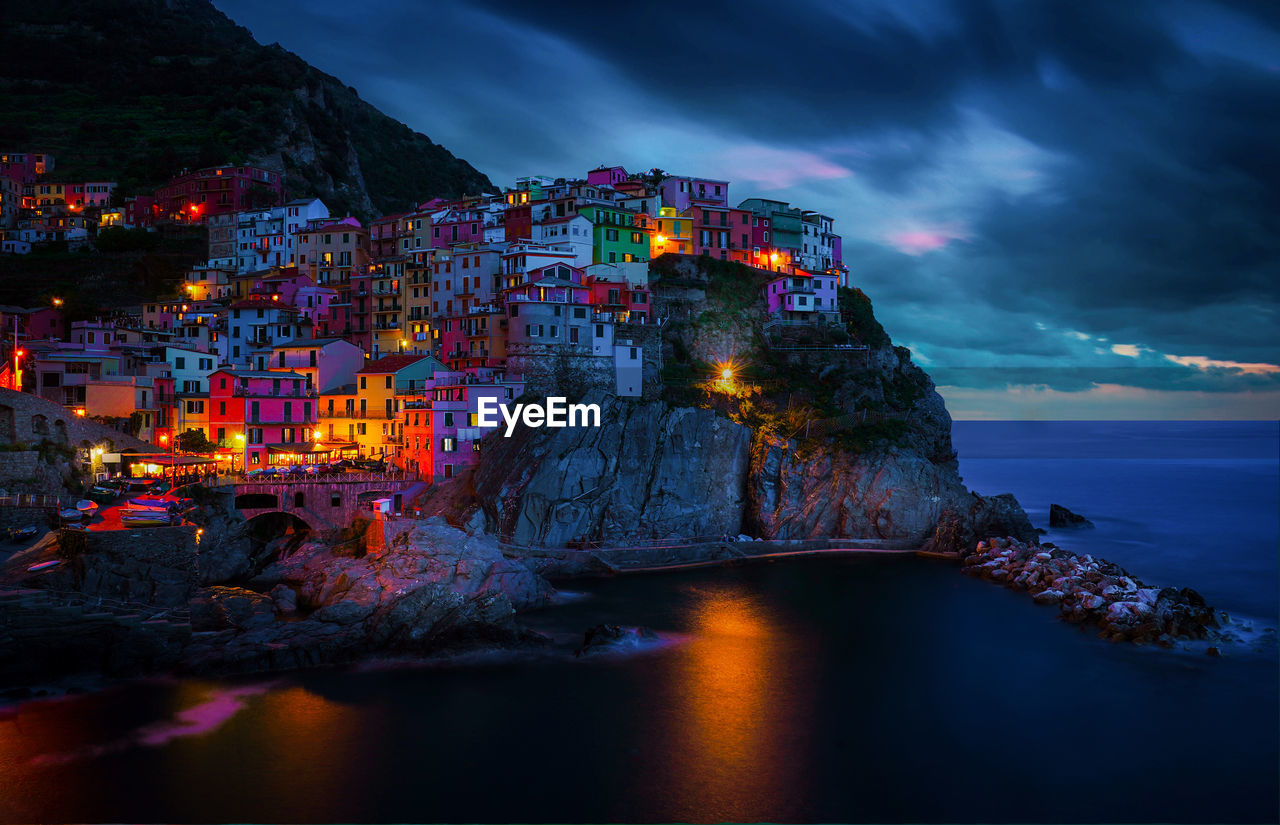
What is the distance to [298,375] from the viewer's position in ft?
A: 176

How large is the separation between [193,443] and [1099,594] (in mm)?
45420

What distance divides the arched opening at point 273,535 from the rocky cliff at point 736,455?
884cm

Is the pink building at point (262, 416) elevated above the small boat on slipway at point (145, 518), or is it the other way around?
the pink building at point (262, 416)

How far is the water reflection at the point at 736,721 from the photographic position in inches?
936

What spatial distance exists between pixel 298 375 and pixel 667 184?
32.8m

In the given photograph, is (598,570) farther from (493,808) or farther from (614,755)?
(493,808)

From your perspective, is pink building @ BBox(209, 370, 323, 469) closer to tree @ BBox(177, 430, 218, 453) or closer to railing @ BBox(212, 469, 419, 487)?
tree @ BBox(177, 430, 218, 453)

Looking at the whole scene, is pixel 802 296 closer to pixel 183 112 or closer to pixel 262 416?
pixel 262 416

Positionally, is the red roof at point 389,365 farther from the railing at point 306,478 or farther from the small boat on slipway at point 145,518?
the small boat on slipway at point 145,518

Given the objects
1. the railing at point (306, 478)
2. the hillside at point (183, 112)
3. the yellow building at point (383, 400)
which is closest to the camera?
the railing at point (306, 478)

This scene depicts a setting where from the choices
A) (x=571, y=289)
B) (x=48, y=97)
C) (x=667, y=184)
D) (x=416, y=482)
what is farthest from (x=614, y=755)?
(x=48, y=97)

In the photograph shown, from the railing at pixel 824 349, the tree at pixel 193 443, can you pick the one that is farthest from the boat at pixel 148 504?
the railing at pixel 824 349

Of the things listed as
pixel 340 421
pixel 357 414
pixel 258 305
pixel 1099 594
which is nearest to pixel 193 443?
pixel 340 421

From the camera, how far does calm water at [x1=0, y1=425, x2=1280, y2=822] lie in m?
23.4
